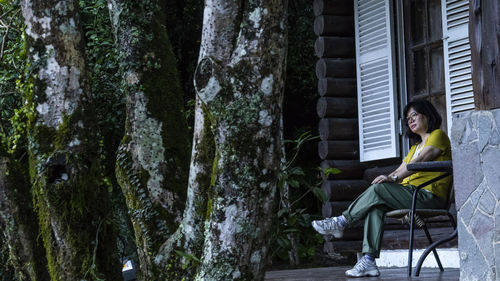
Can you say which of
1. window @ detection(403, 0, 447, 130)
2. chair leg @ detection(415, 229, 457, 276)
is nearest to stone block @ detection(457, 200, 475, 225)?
chair leg @ detection(415, 229, 457, 276)

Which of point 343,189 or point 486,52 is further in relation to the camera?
point 343,189

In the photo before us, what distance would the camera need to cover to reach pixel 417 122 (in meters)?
5.80

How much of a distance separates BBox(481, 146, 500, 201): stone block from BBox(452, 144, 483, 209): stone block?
0.04 meters

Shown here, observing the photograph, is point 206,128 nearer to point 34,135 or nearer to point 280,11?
point 280,11

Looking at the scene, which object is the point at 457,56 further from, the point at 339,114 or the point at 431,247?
the point at 431,247

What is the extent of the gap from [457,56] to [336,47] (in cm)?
164

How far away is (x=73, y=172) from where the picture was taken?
4672 millimetres

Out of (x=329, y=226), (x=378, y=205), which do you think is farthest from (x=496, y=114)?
(x=329, y=226)

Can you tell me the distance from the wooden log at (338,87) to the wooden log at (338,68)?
0.05m

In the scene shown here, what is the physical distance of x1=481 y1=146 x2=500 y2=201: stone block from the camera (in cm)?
420

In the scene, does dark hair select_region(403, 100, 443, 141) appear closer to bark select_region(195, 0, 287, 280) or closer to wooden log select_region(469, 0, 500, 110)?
wooden log select_region(469, 0, 500, 110)

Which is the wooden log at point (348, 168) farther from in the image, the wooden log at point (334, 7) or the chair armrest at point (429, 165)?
the chair armrest at point (429, 165)

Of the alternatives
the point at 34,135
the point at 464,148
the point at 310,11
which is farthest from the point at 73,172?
the point at 310,11

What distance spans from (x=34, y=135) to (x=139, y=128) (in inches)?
26.3
